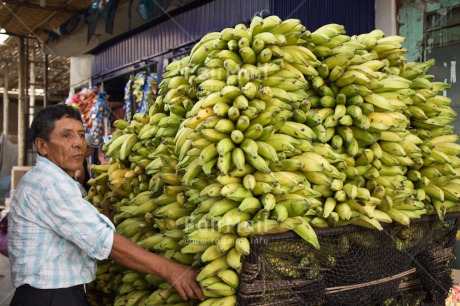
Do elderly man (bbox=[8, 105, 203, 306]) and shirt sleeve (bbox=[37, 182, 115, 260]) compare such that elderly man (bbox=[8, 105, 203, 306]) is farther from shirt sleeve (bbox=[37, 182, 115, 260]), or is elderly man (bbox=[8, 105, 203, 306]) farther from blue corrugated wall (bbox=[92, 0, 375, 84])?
blue corrugated wall (bbox=[92, 0, 375, 84])

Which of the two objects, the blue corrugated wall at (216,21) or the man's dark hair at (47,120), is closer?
the man's dark hair at (47,120)

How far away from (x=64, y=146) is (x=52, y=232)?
0.35 m

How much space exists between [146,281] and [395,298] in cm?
106

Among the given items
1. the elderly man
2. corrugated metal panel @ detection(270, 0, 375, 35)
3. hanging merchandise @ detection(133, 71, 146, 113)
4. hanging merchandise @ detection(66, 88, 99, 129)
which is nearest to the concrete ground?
hanging merchandise @ detection(66, 88, 99, 129)

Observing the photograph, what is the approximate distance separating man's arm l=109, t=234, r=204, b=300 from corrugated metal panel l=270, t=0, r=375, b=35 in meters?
3.31

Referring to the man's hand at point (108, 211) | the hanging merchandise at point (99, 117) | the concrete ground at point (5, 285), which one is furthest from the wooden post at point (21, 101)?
→ the man's hand at point (108, 211)

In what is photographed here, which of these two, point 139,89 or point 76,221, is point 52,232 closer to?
point 76,221

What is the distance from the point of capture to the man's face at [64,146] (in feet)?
6.26

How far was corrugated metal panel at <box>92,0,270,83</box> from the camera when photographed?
4858 mm

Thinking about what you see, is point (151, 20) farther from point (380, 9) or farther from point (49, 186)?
point (49, 186)

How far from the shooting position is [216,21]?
521cm

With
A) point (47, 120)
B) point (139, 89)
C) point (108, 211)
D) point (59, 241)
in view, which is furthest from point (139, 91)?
point (59, 241)

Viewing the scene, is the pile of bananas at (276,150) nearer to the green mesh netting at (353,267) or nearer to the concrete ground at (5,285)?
the green mesh netting at (353,267)

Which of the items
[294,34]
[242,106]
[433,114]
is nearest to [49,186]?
[242,106]
